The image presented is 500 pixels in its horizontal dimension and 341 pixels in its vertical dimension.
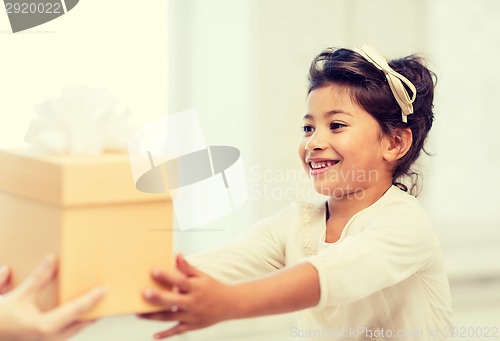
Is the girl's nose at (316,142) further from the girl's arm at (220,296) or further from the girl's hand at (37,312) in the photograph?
the girl's hand at (37,312)

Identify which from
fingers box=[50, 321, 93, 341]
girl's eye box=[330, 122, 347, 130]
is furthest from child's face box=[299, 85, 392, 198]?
fingers box=[50, 321, 93, 341]

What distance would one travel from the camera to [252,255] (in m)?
1.36

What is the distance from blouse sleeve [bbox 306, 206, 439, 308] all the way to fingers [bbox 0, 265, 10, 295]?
448 mm

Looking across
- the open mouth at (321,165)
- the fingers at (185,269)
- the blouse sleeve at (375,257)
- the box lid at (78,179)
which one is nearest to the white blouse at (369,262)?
the blouse sleeve at (375,257)

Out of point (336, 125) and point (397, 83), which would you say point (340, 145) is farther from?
point (397, 83)

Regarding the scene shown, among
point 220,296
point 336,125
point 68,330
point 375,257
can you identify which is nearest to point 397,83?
point 336,125

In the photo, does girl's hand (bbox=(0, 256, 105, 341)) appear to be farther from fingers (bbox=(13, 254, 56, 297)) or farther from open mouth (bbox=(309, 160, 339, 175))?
open mouth (bbox=(309, 160, 339, 175))

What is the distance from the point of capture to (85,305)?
0.89 m

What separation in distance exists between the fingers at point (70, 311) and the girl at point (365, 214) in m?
0.35

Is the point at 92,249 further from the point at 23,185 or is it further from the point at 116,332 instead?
the point at 116,332

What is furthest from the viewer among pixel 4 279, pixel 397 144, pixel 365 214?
pixel 397 144

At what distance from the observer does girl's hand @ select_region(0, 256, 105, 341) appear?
88 centimetres

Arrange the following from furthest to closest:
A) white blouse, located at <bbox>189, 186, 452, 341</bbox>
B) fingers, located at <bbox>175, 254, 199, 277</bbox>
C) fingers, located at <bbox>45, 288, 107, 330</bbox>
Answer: white blouse, located at <bbox>189, 186, 452, 341</bbox> < fingers, located at <bbox>175, 254, 199, 277</bbox> < fingers, located at <bbox>45, 288, 107, 330</bbox>

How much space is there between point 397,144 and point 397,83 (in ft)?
0.40
